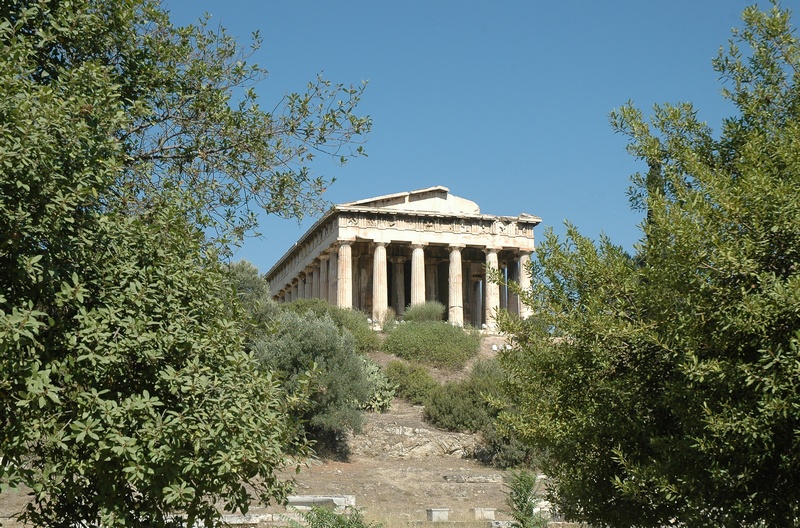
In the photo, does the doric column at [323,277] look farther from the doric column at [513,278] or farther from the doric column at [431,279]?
the doric column at [513,278]

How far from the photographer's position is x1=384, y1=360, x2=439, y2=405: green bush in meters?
28.7

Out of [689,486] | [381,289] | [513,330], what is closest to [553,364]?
[513,330]

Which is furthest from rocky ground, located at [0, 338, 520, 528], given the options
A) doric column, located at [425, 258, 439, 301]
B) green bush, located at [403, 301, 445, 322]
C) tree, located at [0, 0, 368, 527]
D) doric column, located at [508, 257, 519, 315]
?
doric column, located at [425, 258, 439, 301]

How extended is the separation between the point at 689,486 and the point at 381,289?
36789mm

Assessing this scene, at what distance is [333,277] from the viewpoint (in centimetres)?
4397

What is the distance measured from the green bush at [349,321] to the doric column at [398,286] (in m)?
10.1

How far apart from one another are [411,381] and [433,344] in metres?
4.40

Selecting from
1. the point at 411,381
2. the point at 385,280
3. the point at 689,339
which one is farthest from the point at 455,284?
the point at 689,339

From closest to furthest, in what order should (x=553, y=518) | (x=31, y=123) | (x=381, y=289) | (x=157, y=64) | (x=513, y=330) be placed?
(x=31, y=123), (x=157, y=64), (x=513, y=330), (x=553, y=518), (x=381, y=289)

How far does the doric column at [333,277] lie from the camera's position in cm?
4325

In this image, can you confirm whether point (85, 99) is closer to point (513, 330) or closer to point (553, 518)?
point (513, 330)

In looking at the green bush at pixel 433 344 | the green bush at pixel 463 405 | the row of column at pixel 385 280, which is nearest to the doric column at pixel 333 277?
the row of column at pixel 385 280

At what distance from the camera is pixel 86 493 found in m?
6.62

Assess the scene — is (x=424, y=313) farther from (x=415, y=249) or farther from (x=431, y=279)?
(x=431, y=279)
